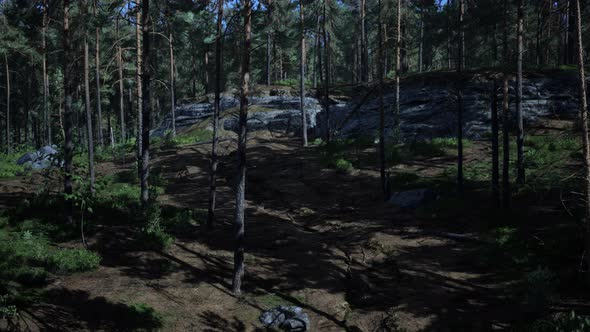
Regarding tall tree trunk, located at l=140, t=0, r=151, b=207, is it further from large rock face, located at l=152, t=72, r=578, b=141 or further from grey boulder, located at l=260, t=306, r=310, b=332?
large rock face, located at l=152, t=72, r=578, b=141

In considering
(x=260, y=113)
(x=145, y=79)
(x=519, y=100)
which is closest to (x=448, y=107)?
(x=519, y=100)

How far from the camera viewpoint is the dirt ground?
10766 millimetres

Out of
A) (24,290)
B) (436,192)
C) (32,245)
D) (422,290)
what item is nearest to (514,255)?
(422,290)

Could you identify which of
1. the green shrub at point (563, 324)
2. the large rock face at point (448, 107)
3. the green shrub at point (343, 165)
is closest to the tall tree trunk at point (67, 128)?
the green shrub at point (563, 324)

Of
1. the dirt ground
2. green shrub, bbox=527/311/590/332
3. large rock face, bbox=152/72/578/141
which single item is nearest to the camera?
green shrub, bbox=527/311/590/332

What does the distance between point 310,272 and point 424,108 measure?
21.8 m

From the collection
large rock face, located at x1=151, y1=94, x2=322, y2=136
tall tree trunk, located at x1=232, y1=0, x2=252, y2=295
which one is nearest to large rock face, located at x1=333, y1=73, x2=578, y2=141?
large rock face, located at x1=151, y1=94, x2=322, y2=136

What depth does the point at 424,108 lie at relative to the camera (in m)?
32.1

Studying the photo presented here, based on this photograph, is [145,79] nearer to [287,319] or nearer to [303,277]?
[303,277]

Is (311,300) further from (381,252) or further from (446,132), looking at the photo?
(446,132)

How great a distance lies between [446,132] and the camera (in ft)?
98.1

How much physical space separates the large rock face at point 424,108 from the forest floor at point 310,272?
9.02 metres

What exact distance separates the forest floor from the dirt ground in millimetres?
A: 36

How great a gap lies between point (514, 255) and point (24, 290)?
14024 millimetres
